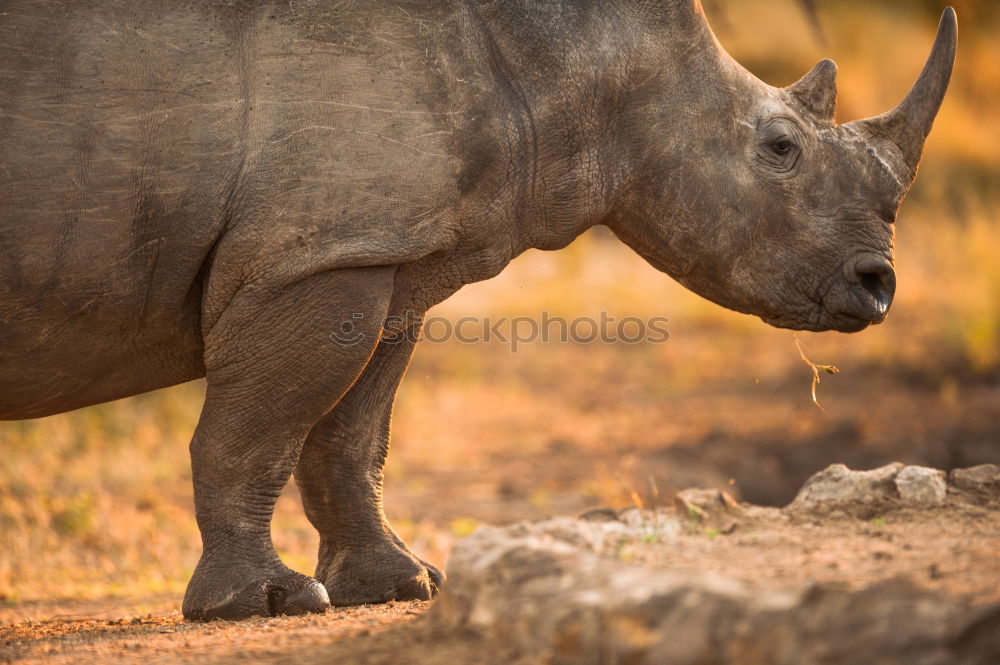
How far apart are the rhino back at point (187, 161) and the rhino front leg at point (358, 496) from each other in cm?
82

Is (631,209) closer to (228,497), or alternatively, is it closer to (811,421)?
(228,497)

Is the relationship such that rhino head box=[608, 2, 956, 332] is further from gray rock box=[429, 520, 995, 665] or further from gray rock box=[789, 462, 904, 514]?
gray rock box=[429, 520, 995, 665]

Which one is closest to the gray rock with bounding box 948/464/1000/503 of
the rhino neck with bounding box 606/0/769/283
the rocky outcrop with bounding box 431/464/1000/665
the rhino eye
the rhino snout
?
the rhino snout

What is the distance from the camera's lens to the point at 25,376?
468 cm

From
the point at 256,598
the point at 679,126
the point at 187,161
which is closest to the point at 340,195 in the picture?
the point at 187,161

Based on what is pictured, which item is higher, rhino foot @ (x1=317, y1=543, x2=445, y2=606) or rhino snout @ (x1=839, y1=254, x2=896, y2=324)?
rhino snout @ (x1=839, y1=254, x2=896, y2=324)

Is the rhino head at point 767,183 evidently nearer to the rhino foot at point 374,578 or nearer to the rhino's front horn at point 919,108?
the rhino's front horn at point 919,108

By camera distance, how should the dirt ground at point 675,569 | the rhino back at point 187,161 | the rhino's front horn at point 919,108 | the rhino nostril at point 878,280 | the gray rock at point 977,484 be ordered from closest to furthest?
the dirt ground at point 675,569 < the rhino back at point 187,161 < the gray rock at point 977,484 < the rhino nostril at point 878,280 < the rhino's front horn at point 919,108

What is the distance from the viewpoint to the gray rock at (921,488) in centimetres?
490

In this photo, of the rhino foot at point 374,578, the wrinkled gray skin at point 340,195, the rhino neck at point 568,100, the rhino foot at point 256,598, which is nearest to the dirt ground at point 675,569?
the rhino foot at point 256,598

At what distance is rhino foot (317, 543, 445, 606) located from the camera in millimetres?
5352

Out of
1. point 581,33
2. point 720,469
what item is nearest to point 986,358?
point 720,469

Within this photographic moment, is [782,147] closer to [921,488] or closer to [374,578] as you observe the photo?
[921,488]

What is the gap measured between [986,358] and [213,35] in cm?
804
